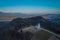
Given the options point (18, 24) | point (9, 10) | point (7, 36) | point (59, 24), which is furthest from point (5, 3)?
point (59, 24)

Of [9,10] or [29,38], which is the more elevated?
[9,10]

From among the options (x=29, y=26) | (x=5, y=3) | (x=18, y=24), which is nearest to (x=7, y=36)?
(x=18, y=24)

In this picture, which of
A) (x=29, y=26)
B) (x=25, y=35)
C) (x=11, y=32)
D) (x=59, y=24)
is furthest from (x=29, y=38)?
(x=59, y=24)

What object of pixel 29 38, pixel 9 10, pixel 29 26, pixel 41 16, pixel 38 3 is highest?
pixel 38 3

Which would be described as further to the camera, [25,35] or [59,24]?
[59,24]

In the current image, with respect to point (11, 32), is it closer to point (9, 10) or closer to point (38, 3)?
point (9, 10)

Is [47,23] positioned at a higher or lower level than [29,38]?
higher

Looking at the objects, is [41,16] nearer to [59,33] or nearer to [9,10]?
[59,33]

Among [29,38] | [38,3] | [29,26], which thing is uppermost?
[38,3]

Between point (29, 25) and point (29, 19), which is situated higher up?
point (29, 19)
